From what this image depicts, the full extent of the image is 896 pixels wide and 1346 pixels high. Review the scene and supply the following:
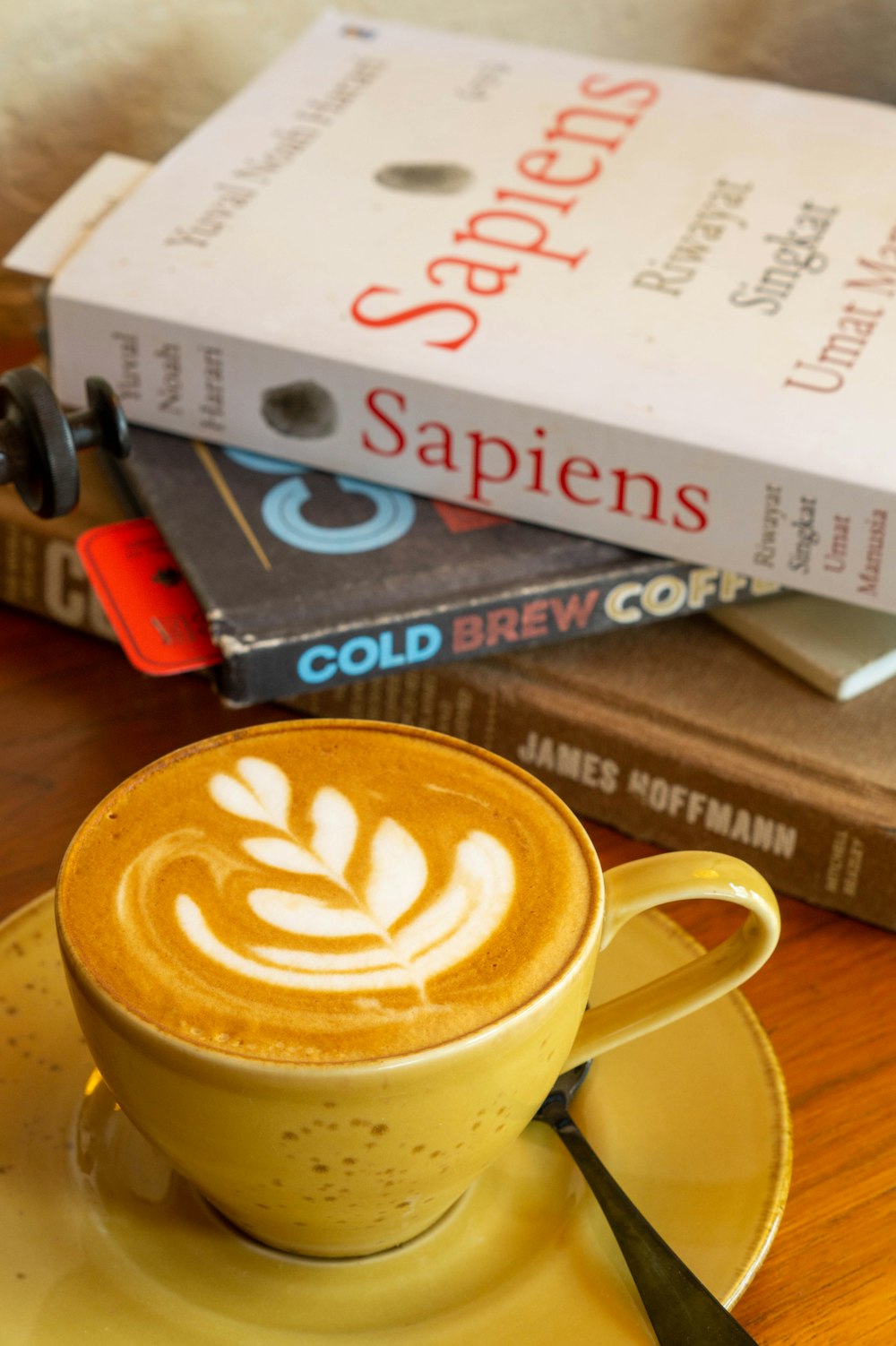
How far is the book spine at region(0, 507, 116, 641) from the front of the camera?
66cm

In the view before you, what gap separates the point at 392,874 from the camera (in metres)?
0.40

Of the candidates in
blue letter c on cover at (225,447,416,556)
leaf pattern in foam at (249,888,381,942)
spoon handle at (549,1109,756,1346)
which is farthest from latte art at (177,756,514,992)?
blue letter c on cover at (225,447,416,556)

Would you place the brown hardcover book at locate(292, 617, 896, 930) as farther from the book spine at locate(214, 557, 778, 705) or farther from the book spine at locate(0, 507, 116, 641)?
the book spine at locate(0, 507, 116, 641)

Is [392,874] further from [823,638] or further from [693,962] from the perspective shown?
[823,638]

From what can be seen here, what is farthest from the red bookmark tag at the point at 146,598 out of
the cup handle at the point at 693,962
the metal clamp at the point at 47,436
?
the cup handle at the point at 693,962

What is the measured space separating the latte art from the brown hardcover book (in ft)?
0.60

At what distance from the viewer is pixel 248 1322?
383 millimetres

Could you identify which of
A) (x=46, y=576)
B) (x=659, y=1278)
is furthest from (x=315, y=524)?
(x=659, y=1278)

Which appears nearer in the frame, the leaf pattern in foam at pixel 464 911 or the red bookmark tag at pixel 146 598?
the leaf pattern in foam at pixel 464 911

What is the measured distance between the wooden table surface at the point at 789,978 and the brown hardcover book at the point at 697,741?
2 centimetres

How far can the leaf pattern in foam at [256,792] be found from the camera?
1.35 feet

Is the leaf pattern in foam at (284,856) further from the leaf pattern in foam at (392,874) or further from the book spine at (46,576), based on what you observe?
the book spine at (46,576)

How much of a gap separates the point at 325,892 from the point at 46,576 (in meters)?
0.35

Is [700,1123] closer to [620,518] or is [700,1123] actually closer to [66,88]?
[620,518]
